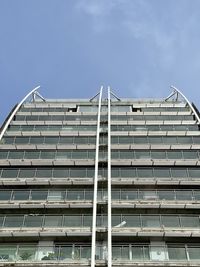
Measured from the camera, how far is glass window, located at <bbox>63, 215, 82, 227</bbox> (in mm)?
33219

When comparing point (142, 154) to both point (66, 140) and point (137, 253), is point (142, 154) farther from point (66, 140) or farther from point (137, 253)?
point (137, 253)

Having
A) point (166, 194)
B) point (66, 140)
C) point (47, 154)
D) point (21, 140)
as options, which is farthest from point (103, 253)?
point (21, 140)

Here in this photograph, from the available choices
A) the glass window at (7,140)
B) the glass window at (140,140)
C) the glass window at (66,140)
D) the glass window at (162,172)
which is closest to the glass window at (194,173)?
the glass window at (162,172)

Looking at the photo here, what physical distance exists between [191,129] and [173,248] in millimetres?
19846

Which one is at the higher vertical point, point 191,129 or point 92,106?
point 92,106

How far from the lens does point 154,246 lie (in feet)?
101

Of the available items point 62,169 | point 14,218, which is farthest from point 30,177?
point 14,218

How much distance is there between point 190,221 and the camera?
33.3m

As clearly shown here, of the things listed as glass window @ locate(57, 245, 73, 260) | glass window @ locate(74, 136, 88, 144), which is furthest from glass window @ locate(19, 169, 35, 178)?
glass window @ locate(57, 245, 73, 260)

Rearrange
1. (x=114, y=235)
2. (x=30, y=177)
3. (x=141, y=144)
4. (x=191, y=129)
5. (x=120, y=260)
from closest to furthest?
(x=120, y=260) → (x=114, y=235) → (x=30, y=177) → (x=141, y=144) → (x=191, y=129)

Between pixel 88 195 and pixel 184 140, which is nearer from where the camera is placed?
pixel 88 195

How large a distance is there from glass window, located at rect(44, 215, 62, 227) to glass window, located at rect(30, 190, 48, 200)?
2.45 m

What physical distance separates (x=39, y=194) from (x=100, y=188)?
5556 mm

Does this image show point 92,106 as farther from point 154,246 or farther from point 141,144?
point 154,246
